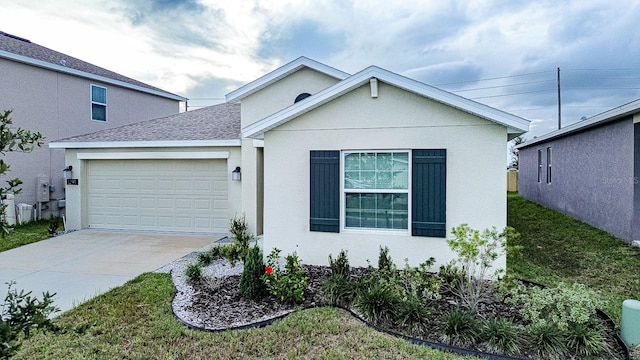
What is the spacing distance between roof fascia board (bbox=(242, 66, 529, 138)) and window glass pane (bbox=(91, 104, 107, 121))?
37.7ft

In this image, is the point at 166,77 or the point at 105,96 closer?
the point at 105,96

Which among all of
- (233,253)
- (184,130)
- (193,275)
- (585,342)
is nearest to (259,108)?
(184,130)

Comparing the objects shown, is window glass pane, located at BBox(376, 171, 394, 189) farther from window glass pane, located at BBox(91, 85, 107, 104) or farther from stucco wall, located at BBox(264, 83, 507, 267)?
window glass pane, located at BBox(91, 85, 107, 104)

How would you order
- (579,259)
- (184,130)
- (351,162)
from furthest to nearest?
(184,130)
(579,259)
(351,162)

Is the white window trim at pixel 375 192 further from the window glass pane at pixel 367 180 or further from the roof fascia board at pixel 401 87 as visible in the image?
the roof fascia board at pixel 401 87

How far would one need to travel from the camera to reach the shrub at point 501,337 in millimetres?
4336

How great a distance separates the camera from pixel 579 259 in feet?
29.2

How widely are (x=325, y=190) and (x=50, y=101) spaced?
41.4ft

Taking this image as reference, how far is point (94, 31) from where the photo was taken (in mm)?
12336

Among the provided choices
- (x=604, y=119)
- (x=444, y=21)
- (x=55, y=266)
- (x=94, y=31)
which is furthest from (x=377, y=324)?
(x=94, y=31)

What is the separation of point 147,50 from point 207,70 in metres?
4.25

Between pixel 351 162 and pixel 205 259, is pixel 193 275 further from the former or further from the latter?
pixel 351 162

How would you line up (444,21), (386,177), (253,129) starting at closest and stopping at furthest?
(386,177) < (253,129) < (444,21)

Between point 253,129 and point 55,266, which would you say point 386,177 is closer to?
point 253,129
